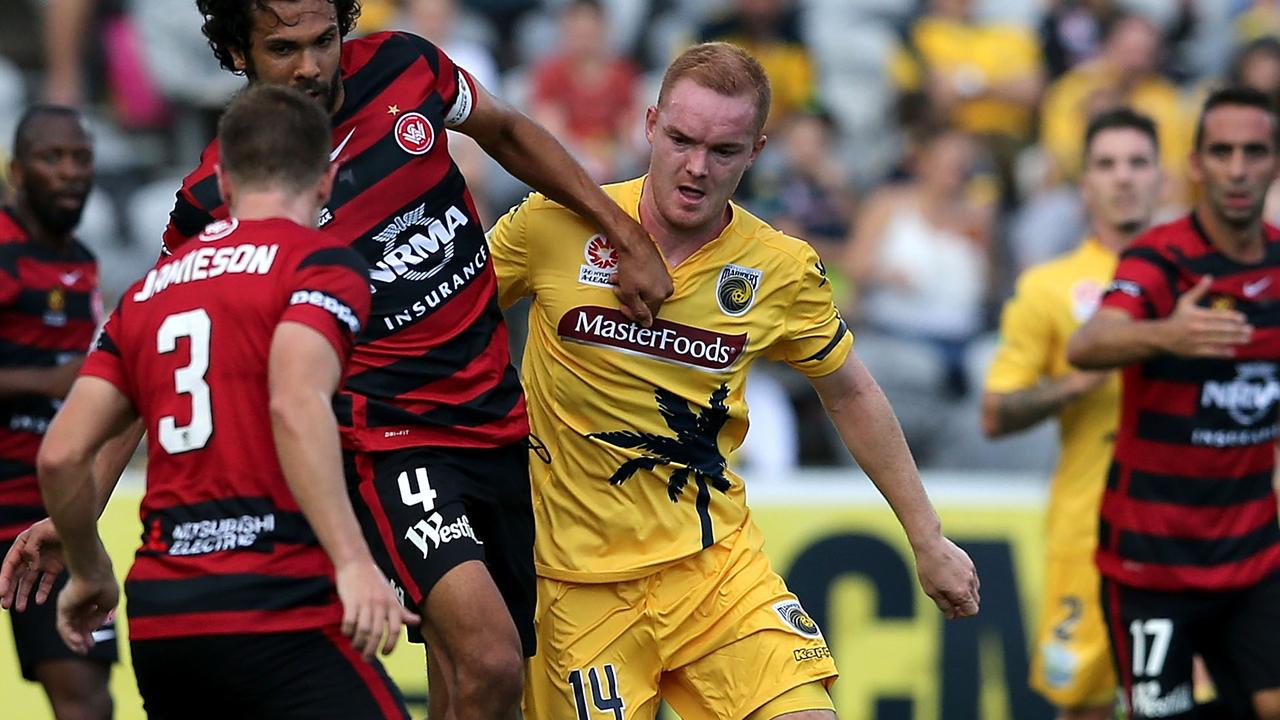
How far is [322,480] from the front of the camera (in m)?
3.87

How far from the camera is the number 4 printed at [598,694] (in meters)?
5.36

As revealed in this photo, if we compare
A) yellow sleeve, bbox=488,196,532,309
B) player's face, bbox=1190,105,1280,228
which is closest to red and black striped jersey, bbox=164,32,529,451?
yellow sleeve, bbox=488,196,532,309

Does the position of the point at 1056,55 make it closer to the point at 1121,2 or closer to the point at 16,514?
the point at 1121,2

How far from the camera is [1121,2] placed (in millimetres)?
14336

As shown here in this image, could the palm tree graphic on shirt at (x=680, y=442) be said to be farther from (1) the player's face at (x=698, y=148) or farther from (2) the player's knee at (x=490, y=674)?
(2) the player's knee at (x=490, y=674)

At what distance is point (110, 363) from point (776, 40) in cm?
911

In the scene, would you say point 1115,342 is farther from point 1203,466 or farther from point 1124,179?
point 1124,179

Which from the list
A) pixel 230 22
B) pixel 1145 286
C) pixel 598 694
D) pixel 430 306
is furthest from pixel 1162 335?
pixel 230 22

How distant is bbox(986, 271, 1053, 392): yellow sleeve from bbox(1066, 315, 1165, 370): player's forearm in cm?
127

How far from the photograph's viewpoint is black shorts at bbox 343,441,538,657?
4.96m

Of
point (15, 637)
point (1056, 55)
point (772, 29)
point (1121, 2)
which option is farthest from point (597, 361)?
point (1121, 2)

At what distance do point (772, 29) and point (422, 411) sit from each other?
8131 mm

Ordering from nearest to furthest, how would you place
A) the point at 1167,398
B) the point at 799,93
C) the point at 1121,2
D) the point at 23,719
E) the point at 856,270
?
the point at 1167,398, the point at 23,719, the point at 856,270, the point at 799,93, the point at 1121,2

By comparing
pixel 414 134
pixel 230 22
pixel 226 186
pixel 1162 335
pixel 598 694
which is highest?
pixel 230 22
